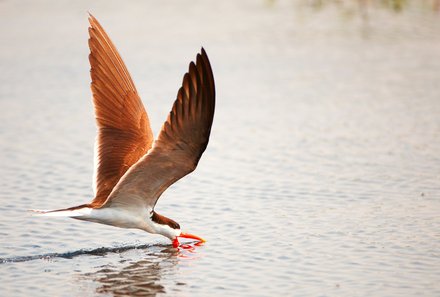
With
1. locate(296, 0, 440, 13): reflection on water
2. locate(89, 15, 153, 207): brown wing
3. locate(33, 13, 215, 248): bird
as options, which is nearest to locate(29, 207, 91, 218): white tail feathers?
locate(33, 13, 215, 248): bird

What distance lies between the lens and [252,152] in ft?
35.5

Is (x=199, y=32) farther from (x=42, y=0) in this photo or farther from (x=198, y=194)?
(x=198, y=194)

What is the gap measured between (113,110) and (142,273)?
1.51 m

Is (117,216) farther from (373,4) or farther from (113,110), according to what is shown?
(373,4)

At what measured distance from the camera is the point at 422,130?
11.4 metres

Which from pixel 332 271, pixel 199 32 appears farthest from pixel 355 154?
pixel 199 32

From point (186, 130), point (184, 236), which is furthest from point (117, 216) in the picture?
point (186, 130)

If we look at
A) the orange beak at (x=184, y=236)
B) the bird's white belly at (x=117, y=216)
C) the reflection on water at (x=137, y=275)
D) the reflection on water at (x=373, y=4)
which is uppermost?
the reflection on water at (x=373, y=4)

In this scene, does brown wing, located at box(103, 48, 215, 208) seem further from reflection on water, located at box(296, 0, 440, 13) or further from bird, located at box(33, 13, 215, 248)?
reflection on water, located at box(296, 0, 440, 13)

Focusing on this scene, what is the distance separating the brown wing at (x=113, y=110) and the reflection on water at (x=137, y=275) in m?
0.81

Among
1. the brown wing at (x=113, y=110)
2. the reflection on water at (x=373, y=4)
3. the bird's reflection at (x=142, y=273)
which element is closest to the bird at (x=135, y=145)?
the brown wing at (x=113, y=110)

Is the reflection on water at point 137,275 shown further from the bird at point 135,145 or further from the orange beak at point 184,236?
the bird at point 135,145

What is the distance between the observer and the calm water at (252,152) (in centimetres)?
702

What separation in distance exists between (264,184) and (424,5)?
37.4 ft
